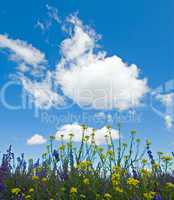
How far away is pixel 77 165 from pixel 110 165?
0.44m

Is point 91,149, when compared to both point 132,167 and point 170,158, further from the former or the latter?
point 170,158

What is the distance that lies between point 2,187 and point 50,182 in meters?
0.64

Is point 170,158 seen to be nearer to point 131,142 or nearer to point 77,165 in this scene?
point 131,142

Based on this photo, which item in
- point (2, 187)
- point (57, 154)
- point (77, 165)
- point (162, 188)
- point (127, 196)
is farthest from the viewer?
point (57, 154)

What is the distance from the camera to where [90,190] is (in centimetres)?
466

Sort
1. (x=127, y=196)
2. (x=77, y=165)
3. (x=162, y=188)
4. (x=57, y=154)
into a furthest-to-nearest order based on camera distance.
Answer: (x=57, y=154)
(x=77, y=165)
(x=162, y=188)
(x=127, y=196)

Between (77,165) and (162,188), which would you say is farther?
(77,165)

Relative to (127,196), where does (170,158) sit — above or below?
above

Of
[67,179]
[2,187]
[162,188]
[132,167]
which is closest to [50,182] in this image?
[67,179]

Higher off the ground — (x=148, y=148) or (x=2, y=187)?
(x=148, y=148)

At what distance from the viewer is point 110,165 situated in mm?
5199

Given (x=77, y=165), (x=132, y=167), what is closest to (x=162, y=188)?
(x=132, y=167)

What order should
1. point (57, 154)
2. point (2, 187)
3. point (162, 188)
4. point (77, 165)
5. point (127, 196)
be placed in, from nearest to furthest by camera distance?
point (127, 196) → point (162, 188) → point (2, 187) → point (77, 165) → point (57, 154)

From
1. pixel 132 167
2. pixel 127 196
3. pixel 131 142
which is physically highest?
pixel 131 142
